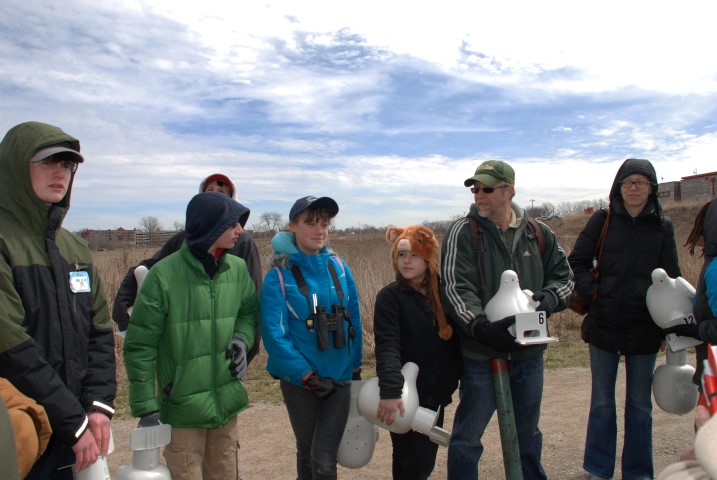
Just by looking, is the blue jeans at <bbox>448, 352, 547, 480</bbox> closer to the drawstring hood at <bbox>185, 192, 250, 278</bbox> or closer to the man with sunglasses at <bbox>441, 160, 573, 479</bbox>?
the man with sunglasses at <bbox>441, 160, 573, 479</bbox>

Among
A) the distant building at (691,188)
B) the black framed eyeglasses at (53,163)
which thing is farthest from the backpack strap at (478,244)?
the distant building at (691,188)

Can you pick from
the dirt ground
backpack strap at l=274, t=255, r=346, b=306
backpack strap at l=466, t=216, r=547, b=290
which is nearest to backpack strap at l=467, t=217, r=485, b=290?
backpack strap at l=466, t=216, r=547, b=290

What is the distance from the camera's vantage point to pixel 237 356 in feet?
9.30

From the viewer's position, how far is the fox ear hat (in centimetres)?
308

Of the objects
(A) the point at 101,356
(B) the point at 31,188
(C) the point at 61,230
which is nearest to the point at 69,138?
(B) the point at 31,188

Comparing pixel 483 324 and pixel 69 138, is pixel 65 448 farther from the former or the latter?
pixel 483 324

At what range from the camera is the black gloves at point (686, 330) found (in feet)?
10.5

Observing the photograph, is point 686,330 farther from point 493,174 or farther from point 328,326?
point 328,326

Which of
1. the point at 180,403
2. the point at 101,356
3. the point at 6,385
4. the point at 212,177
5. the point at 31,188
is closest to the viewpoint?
the point at 6,385

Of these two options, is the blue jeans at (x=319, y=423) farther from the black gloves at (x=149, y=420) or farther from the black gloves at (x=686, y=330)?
the black gloves at (x=686, y=330)

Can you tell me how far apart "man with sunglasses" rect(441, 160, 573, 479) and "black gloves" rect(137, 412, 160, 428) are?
157cm

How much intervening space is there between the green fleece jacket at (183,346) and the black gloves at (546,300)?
162 cm

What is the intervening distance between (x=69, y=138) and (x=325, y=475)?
82.6 inches

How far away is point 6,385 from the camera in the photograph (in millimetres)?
1821
